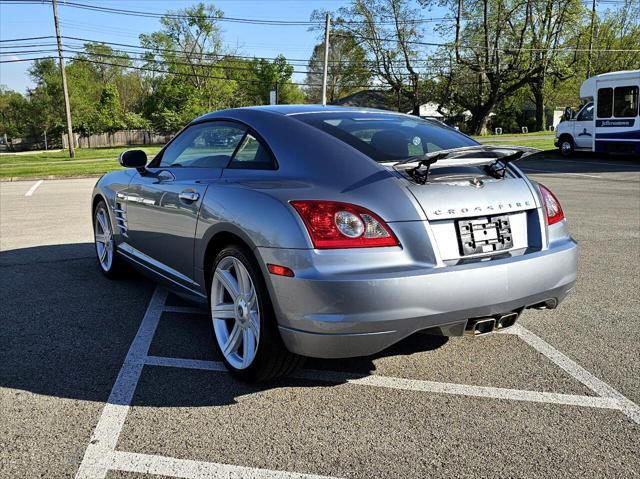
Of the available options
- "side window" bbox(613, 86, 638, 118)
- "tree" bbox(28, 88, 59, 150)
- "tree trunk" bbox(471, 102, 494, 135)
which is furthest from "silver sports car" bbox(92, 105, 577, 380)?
"tree" bbox(28, 88, 59, 150)

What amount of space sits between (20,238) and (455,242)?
6.59m

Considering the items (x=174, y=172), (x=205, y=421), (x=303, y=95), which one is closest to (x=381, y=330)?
(x=205, y=421)

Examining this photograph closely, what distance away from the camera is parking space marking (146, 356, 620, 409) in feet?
10.2

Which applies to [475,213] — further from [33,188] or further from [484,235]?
[33,188]

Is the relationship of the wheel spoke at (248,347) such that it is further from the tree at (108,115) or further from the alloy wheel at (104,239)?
the tree at (108,115)

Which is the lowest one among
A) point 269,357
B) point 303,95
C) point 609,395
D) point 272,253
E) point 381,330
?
point 609,395

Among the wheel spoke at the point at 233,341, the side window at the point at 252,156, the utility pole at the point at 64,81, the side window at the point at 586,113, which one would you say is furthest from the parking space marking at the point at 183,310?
the utility pole at the point at 64,81

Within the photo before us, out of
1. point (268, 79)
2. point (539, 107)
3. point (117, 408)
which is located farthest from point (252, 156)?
point (268, 79)

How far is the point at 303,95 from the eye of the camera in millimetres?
99000

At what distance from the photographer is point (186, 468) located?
98.7 inches

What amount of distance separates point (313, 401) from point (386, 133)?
162 centimetres

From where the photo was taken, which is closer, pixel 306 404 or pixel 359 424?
pixel 359 424

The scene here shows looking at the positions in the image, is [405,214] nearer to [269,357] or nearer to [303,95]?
[269,357]

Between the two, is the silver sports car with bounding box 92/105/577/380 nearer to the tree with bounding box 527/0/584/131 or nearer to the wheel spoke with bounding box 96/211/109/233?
the wheel spoke with bounding box 96/211/109/233
